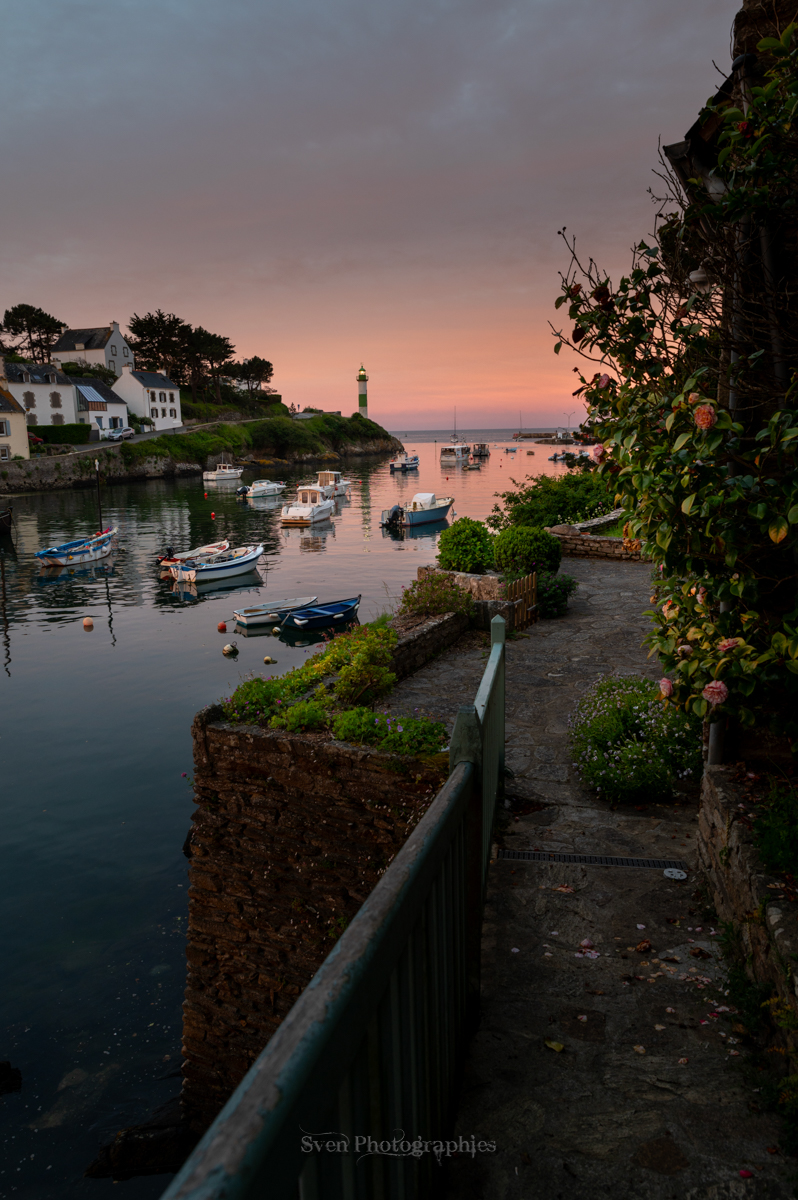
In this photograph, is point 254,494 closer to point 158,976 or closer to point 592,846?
point 158,976

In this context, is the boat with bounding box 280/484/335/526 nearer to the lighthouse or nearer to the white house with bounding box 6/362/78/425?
the white house with bounding box 6/362/78/425

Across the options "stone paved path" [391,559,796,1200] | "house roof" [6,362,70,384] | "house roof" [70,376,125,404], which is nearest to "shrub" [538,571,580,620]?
"stone paved path" [391,559,796,1200]

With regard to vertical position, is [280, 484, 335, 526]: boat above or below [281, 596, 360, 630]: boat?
above

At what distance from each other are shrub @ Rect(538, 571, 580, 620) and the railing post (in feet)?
31.4

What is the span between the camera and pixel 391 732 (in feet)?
23.2

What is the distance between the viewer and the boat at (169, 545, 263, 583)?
119 ft

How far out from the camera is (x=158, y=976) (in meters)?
11.2

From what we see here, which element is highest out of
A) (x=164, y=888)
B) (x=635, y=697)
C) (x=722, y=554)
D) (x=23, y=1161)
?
(x=722, y=554)

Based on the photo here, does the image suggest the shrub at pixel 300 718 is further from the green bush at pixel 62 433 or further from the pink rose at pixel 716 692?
the green bush at pixel 62 433

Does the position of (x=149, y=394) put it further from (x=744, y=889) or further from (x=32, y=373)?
(x=744, y=889)

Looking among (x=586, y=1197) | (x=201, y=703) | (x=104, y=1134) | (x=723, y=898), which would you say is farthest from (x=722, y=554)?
(x=201, y=703)

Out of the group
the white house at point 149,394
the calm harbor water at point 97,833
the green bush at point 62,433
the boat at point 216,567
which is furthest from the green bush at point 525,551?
the white house at point 149,394

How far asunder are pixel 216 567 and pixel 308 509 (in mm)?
19556

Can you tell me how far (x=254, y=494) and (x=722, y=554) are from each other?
68.2 m
